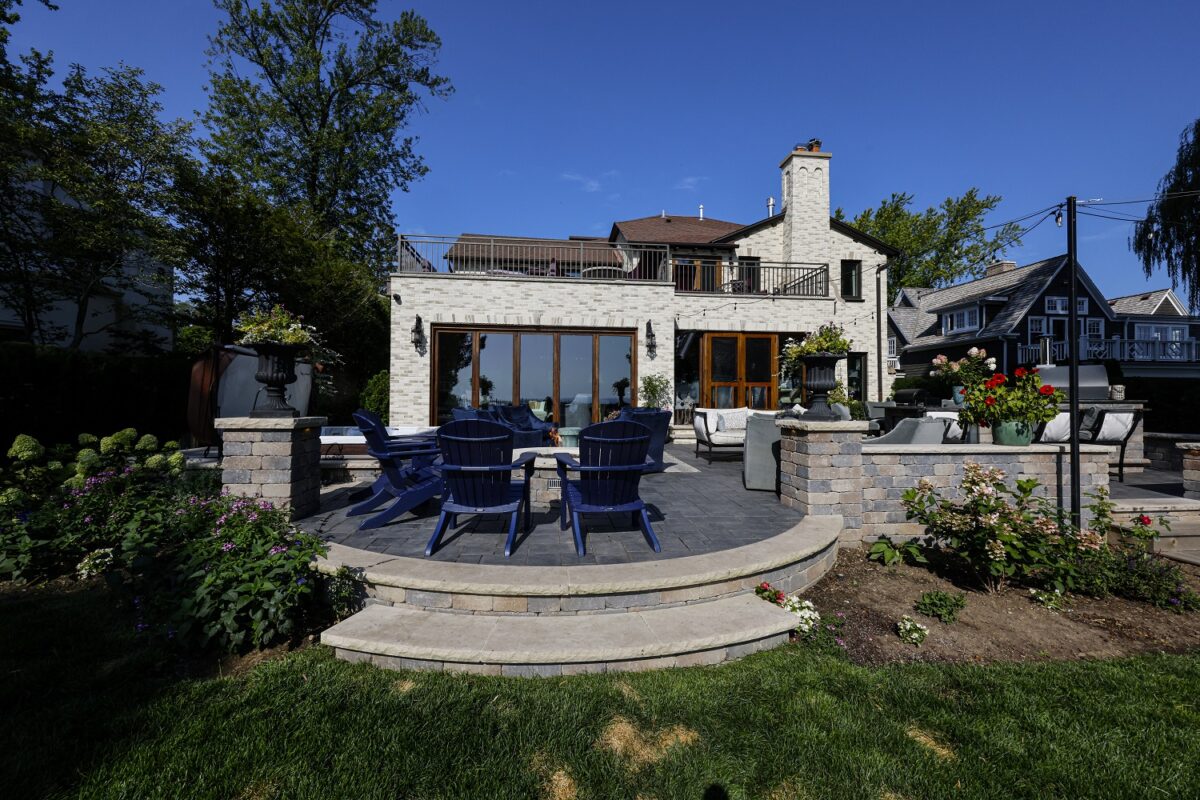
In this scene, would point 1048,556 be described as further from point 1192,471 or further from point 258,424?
point 258,424

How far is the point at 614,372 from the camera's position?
459 inches

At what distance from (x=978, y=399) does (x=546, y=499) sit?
4.93 m

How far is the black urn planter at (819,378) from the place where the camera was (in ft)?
14.8

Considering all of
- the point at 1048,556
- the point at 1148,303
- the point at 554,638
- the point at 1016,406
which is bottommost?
the point at 554,638

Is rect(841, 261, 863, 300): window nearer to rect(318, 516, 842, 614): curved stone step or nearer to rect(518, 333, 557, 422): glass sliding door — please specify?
rect(518, 333, 557, 422): glass sliding door

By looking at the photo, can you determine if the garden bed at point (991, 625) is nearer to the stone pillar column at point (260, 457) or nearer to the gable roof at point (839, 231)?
the stone pillar column at point (260, 457)

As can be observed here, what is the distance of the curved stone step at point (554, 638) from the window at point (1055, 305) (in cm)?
2756

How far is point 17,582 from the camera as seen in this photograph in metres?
3.41

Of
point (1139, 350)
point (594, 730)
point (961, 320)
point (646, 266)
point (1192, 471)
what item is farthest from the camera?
point (1139, 350)

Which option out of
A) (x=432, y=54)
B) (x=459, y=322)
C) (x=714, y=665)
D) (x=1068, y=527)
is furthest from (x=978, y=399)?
(x=432, y=54)

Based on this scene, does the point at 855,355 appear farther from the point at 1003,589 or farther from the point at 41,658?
the point at 41,658

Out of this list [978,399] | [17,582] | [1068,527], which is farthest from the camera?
[978,399]

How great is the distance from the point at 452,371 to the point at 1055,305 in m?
27.1

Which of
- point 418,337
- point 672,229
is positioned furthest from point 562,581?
point 672,229
